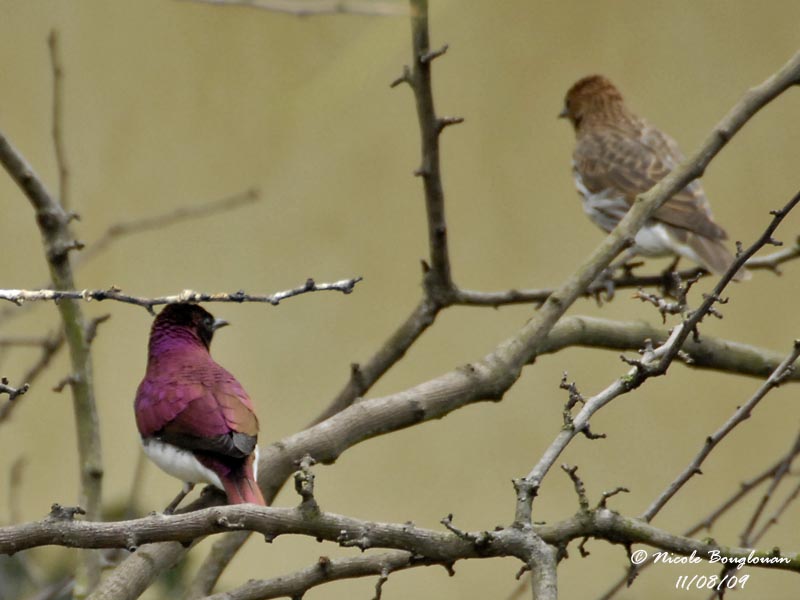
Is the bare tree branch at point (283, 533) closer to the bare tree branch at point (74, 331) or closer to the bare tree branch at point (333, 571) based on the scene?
the bare tree branch at point (333, 571)

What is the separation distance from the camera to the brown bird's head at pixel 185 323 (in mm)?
3189

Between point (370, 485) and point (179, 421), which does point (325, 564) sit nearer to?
point (179, 421)

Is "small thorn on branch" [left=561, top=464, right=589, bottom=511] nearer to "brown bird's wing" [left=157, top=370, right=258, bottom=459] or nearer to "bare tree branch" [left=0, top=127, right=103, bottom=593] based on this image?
"brown bird's wing" [left=157, top=370, right=258, bottom=459]

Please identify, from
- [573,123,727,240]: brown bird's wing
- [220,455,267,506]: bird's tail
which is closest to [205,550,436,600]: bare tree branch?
[220,455,267,506]: bird's tail

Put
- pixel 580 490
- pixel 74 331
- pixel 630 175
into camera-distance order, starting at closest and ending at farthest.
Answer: pixel 580 490 → pixel 74 331 → pixel 630 175

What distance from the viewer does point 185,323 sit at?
324 centimetres

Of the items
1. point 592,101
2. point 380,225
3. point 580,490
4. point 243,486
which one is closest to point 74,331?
point 243,486

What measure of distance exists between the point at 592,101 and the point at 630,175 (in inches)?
14.6

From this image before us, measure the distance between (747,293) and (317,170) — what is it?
1.81 metres

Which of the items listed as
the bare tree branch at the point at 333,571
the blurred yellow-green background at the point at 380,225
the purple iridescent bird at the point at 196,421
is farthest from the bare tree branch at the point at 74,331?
the blurred yellow-green background at the point at 380,225

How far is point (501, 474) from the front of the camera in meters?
4.96

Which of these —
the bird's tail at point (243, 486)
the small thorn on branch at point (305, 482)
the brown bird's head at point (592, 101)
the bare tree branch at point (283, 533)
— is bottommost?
the bare tree branch at point (283, 533)

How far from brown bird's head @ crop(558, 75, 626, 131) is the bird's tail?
263 centimetres

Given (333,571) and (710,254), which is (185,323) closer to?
(333,571)
